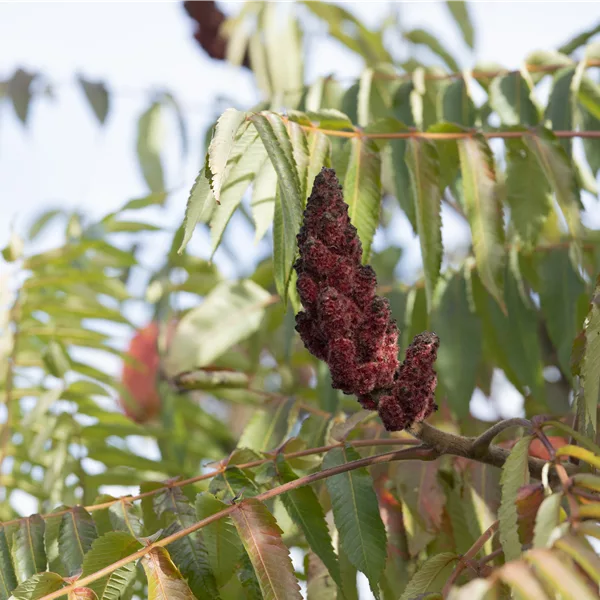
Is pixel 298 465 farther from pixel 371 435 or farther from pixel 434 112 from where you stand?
pixel 434 112

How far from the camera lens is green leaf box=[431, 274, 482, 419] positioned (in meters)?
2.34

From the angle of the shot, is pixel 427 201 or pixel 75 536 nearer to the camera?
pixel 75 536

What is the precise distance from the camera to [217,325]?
2838 millimetres

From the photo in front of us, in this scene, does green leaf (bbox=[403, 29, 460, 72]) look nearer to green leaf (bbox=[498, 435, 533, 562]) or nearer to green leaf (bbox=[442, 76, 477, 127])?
green leaf (bbox=[442, 76, 477, 127])

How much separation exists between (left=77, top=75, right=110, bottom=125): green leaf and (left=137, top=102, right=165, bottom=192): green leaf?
0.31 meters

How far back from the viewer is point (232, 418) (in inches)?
177

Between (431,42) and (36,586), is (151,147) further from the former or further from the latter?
(36,586)

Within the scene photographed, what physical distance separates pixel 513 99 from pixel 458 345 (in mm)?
728

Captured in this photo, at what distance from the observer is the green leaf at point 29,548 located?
1593mm

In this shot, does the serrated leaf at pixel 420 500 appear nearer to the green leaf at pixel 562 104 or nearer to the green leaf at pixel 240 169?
the green leaf at pixel 240 169

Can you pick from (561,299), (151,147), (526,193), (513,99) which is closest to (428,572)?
(526,193)

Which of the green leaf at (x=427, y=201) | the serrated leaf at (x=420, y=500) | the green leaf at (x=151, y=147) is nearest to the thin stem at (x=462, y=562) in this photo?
the serrated leaf at (x=420, y=500)

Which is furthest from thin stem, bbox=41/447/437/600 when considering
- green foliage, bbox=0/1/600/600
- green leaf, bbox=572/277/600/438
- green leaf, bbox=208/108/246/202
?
green leaf, bbox=208/108/246/202

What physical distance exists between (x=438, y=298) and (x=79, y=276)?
1126 mm
